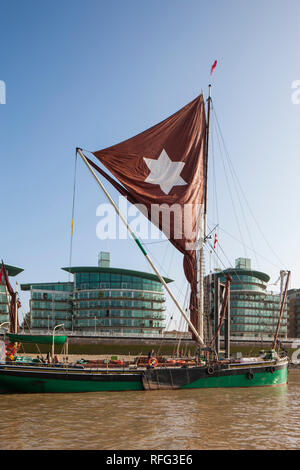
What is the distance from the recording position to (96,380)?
31516 mm

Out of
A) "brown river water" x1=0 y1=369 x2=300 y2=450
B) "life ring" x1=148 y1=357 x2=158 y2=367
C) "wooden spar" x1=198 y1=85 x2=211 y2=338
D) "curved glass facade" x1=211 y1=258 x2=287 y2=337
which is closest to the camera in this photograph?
"brown river water" x1=0 y1=369 x2=300 y2=450

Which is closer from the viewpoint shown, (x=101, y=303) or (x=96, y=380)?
(x=96, y=380)

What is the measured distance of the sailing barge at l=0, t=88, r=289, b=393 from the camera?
103 ft

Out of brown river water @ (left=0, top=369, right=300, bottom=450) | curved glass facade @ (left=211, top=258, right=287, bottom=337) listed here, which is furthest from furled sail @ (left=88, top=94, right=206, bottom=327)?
curved glass facade @ (left=211, top=258, right=287, bottom=337)

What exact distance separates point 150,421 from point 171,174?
21.2 metres

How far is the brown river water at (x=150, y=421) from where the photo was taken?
17.3 meters

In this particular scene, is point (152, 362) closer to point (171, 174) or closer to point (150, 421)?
point (150, 421)

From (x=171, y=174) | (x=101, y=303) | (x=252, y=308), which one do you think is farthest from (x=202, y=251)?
(x=252, y=308)

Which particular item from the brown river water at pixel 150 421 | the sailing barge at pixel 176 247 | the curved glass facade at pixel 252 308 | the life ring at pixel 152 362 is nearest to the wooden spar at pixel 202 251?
the sailing barge at pixel 176 247

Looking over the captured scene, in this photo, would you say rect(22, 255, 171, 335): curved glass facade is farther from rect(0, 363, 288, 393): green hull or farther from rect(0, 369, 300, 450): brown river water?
rect(0, 369, 300, 450): brown river water

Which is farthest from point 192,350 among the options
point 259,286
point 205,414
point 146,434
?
point 146,434

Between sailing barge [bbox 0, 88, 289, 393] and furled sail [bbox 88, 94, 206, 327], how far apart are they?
0.07 metres

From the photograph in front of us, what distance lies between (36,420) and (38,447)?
17.2ft

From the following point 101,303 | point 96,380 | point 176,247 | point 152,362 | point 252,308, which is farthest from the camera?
point 252,308
